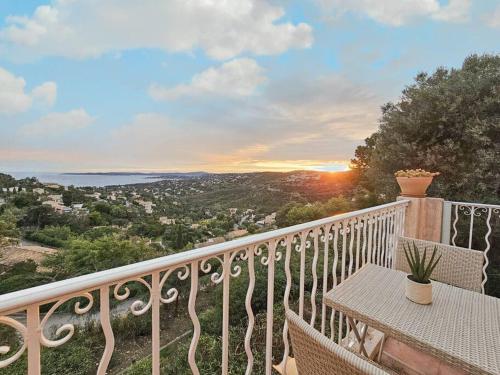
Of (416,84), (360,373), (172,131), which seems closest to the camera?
(360,373)

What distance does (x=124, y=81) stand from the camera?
9.49 meters

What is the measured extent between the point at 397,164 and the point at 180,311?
6.70 meters

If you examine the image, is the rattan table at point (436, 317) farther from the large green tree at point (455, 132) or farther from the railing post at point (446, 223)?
the large green tree at point (455, 132)

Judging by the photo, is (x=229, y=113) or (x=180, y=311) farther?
(x=229, y=113)

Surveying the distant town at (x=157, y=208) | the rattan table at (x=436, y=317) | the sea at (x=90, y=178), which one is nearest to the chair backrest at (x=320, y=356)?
the rattan table at (x=436, y=317)

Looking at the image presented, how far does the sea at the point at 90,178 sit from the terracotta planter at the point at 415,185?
41.5ft

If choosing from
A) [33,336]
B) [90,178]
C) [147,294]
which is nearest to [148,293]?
[147,294]

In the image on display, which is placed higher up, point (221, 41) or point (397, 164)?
point (221, 41)

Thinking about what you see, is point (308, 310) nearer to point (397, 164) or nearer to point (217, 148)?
point (397, 164)

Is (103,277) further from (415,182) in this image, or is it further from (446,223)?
(446,223)

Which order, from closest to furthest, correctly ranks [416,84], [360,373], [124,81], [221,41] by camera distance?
[360,373]
[221,41]
[416,84]
[124,81]

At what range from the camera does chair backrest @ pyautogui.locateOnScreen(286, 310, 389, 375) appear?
2.68 feet

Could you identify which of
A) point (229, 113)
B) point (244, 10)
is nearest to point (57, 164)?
point (229, 113)

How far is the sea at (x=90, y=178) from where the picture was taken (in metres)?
11.4
